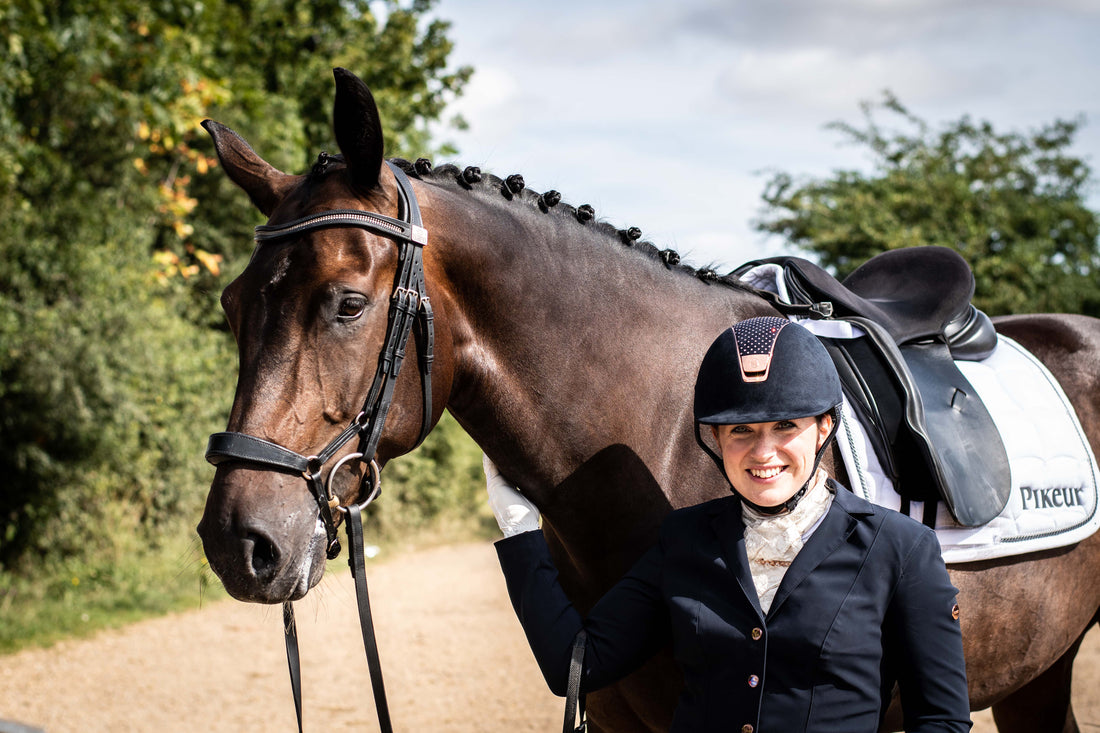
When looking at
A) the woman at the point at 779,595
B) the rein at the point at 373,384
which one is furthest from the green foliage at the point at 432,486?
the woman at the point at 779,595

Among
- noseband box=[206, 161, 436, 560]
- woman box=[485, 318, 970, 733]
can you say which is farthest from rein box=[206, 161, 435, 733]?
woman box=[485, 318, 970, 733]

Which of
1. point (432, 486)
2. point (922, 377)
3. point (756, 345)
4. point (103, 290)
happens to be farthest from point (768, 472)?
point (432, 486)

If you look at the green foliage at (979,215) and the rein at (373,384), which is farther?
the green foliage at (979,215)

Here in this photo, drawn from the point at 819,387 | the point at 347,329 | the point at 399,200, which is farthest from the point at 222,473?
the point at 819,387

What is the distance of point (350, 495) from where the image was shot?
6.08 ft

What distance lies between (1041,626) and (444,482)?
33.2 ft

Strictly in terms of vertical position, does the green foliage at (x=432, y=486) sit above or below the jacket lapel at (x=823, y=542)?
above

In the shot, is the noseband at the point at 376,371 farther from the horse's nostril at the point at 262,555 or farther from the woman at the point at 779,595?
the woman at the point at 779,595

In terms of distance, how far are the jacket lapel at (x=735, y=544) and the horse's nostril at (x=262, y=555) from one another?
88 centimetres

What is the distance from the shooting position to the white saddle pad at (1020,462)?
87.3 inches

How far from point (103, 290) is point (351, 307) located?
7096mm

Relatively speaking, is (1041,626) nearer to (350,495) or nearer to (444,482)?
(350,495)

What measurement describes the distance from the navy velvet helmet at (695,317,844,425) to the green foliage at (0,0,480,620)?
625cm

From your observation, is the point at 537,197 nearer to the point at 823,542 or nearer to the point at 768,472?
the point at 768,472
